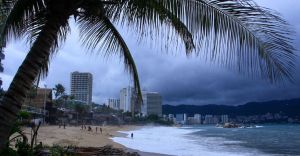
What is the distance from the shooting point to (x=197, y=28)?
3.88m

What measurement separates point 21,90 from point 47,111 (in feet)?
238

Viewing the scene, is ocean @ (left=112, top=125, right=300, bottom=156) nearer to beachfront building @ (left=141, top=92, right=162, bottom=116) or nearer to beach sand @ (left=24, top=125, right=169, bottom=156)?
beach sand @ (left=24, top=125, right=169, bottom=156)

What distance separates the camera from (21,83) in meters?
3.90

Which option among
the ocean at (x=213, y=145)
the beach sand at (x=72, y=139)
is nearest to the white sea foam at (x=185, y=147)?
the ocean at (x=213, y=145)

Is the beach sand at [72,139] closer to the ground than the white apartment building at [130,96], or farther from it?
closer to the ground

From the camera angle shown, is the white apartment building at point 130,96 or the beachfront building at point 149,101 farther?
the beachfront building at point 149,101

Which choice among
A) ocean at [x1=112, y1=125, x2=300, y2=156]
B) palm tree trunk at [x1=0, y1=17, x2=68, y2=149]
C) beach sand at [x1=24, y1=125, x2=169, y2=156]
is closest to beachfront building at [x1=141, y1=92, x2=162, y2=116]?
palm tree trunk at [x1=0, y1=17, x2=68, y2=149]

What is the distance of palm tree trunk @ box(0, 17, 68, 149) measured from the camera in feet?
12.5

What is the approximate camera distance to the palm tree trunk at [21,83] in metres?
3.81

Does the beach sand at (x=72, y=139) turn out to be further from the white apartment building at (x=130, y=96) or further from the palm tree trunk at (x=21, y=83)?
the palm tree trunk at (x=21, y=83)

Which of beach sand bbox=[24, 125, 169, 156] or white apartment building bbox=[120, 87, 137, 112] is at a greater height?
white apartment building bbox=[120, 87, 137, 112]

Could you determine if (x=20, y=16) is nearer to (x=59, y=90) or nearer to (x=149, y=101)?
(x=149, y=101)

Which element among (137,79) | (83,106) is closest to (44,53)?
(137,79)

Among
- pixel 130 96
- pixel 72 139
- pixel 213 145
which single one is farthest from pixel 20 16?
pixel 213 145
